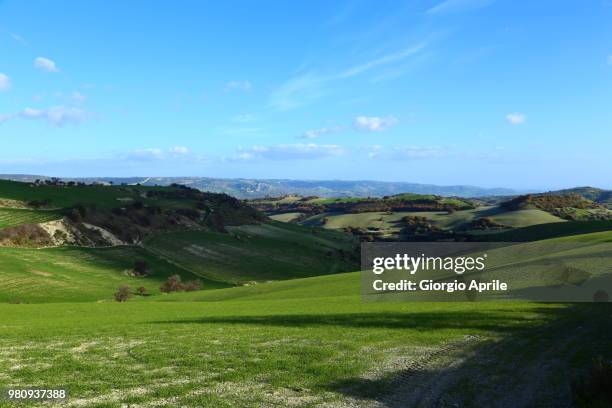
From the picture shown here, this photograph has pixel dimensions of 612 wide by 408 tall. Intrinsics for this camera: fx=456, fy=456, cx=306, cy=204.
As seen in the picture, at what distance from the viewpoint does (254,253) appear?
469 feet

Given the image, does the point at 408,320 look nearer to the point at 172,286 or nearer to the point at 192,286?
the point at 192,286

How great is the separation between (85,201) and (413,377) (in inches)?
→ 5717

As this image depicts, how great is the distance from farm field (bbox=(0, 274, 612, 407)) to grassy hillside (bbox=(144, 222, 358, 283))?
82554 millimetres

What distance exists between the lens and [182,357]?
23406 millimetres

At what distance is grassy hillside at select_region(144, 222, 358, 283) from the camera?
123250 millimetres

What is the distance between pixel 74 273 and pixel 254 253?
5684 cm

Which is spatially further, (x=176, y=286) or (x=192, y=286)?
(x=192, y=286)

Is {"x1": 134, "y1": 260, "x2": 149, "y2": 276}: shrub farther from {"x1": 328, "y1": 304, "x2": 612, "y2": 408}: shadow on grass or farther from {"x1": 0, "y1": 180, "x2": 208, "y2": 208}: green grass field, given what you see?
{"x1": 328, "y1": 304, "x2": 612, "y2": 408}: shadow on grass

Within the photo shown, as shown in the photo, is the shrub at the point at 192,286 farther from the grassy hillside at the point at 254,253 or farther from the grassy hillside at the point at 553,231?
the grassy hillside at the point at 553,231

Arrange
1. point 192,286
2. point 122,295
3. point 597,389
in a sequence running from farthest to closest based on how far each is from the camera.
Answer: point 192,286, point 122,295, point 597,389

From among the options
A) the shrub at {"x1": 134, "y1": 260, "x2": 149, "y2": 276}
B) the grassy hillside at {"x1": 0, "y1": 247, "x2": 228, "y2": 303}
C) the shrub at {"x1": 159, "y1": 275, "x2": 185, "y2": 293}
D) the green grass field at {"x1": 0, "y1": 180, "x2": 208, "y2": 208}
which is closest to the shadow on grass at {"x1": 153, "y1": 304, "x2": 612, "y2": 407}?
the grassy hillside at {"x1": 0, "y1": 247, "x2": 228, "y2": 303}

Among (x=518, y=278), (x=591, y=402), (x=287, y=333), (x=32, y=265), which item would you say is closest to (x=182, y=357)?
(x=287, y=333)

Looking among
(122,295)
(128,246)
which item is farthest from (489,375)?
(128,246)

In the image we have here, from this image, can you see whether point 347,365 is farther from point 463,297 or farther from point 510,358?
point 463,297
